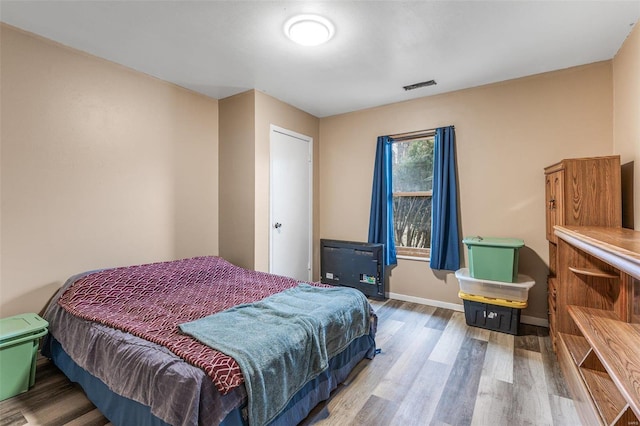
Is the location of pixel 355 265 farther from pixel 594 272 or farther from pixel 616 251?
pixel 616 251

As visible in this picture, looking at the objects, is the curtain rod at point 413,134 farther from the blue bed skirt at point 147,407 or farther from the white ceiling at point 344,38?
the blue bed skirt at point 147,407

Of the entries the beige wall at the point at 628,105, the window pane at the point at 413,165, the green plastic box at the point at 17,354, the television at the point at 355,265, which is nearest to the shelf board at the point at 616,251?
the beige wall at the point at 628,105

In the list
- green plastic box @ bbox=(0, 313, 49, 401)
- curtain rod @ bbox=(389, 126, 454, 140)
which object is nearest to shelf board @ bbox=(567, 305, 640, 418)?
curtain rod @ bbox=(389, 126, 454, 140)

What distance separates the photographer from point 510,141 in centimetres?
314

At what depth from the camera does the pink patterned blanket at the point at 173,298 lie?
1437mm

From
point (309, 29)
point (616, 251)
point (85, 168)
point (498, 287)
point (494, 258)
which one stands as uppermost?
point (309, 29)

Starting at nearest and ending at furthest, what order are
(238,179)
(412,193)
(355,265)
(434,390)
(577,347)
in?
(434,390)
(577,347)
(238,179)
(412,193)
(355,265)

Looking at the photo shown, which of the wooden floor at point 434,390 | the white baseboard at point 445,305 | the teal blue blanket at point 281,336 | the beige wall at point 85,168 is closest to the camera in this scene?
the teal blue blanket at point 281,336

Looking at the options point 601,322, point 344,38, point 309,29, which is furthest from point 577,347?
point 309,29

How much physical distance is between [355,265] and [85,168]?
9.84 ft

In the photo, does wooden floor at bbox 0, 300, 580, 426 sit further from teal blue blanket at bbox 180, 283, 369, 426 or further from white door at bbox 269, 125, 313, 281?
white door at bbox 269, 125, 313, 281

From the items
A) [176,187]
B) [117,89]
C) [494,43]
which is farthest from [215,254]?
[494,43]

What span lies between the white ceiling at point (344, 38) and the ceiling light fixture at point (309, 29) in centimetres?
6

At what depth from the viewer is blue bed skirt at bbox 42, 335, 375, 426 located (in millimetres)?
1459
